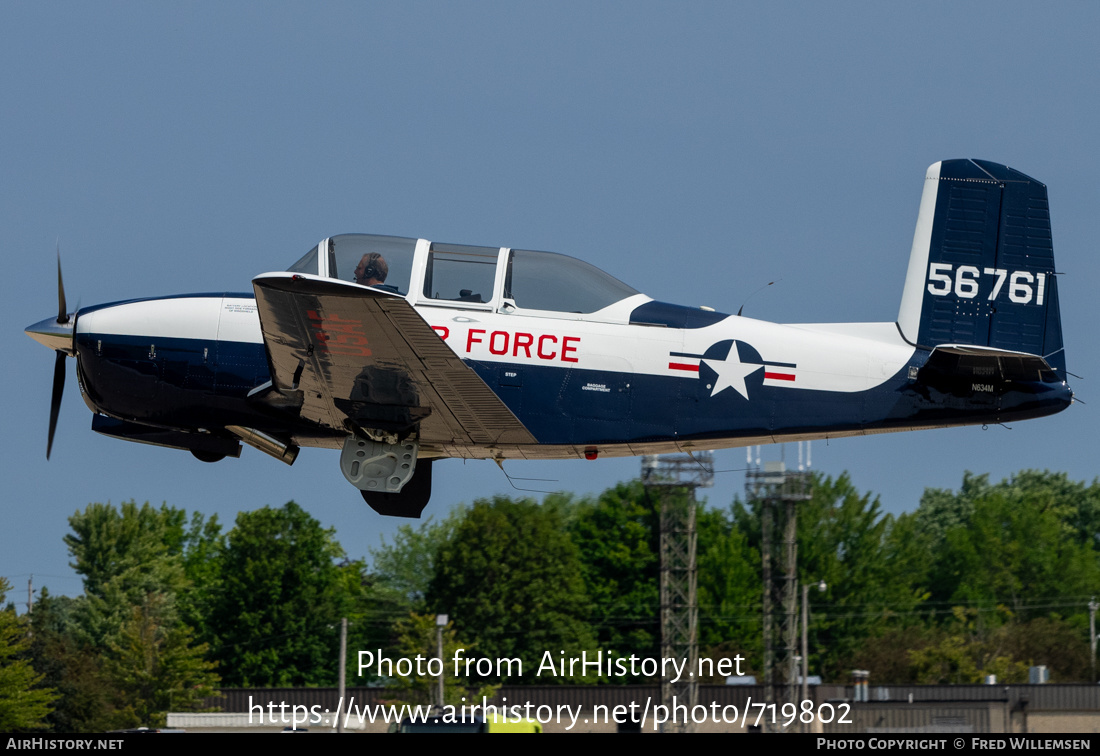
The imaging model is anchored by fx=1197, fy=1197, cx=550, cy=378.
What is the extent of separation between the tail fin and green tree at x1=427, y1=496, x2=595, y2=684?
28.9 m

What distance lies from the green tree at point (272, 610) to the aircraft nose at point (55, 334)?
1433 inches

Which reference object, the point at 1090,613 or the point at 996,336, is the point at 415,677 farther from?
the point at 1090,613

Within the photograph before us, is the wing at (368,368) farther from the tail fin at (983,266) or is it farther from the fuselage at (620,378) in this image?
the tail fin at (983,266)

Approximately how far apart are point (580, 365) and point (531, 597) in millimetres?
35150

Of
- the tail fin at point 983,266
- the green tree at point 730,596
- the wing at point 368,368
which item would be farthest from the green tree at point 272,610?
the tail fin at point 983,266

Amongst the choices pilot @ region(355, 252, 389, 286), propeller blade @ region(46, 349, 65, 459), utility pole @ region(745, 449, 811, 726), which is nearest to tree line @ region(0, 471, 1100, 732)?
utility pole @ region(745, 449, 811, 726)

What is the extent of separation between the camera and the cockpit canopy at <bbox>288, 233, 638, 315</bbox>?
11.1 meters

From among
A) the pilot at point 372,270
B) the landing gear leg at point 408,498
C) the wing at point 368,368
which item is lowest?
the landing gear leg at point 408,498

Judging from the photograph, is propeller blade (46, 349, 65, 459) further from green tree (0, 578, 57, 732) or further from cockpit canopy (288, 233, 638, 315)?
green tree (0, 578, 57, 732)

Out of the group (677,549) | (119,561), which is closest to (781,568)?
(677,549)

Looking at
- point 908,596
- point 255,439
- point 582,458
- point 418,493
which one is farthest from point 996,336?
point 908,596

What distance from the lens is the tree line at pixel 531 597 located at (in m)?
38.1

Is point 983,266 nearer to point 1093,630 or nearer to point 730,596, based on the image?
point 1093,630

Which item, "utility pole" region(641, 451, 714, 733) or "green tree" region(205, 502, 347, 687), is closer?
"utility pole" region(641, 451, 714, 733)
